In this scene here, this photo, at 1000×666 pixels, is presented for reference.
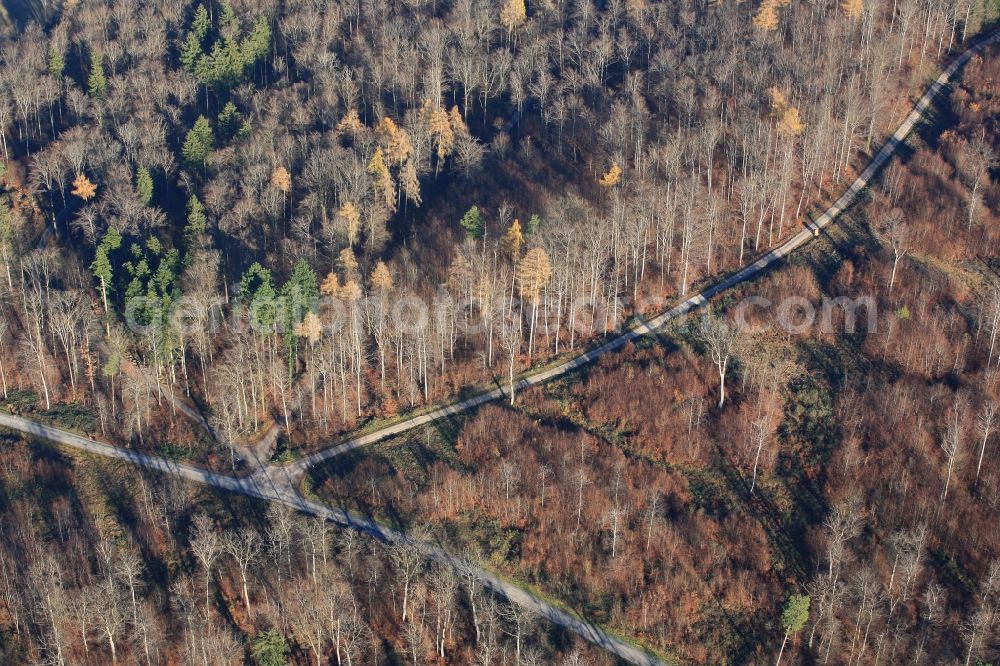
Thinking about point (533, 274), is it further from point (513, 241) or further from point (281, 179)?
point (281, 179)

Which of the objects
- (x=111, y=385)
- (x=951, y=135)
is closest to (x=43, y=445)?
(x=111, y=385)

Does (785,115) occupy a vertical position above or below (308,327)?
above

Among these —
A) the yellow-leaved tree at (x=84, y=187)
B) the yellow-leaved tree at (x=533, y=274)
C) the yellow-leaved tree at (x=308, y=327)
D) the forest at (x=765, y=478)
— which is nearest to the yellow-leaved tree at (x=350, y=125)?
the yellow-leaved tree at (x=84, y=187)

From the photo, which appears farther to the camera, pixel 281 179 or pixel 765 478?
pixel 281 179

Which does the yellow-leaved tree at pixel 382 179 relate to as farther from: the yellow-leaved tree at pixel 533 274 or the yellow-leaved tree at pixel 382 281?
the yellow-leaved tree at pixel 533 274

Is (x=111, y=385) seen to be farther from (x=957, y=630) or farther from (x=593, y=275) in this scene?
(x=957, y=630)

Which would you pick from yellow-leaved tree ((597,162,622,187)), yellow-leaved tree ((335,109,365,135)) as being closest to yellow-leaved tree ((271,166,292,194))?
yellow-leaved tree ((335,109,365,135))

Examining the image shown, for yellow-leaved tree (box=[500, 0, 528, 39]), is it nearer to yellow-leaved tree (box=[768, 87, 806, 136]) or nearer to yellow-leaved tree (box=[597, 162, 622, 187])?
yellow-leaved tree (box=[597, 162, 622, 187])

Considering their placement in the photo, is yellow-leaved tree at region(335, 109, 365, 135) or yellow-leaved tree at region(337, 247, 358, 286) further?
yellow-leaved tree at region(335, 109, 365, 135)

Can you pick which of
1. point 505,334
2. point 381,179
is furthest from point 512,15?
point 505,334
